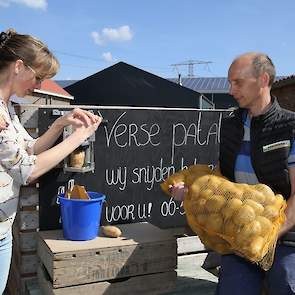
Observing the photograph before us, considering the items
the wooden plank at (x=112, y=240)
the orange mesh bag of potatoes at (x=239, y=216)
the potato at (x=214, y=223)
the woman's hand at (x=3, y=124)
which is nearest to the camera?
the woman's hand at (x=3, y=124)

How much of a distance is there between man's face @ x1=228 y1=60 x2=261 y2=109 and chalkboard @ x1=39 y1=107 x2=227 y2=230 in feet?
3.79

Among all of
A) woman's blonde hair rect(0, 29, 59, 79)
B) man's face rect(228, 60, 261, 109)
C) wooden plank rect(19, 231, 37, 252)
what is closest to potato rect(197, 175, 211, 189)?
man's face rect(228, 60, 261, 109)

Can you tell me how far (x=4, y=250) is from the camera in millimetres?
2145

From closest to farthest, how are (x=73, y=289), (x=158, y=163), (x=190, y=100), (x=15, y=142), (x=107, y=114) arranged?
(x=15, y=142) < (x=73, y=289) < (x=107, y=114) < (x=158, y=163) < (x=190, y=100)

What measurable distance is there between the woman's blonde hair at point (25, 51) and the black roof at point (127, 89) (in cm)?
2445

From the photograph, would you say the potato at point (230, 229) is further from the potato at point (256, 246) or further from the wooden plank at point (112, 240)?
the wooden plank at point (112, 240)

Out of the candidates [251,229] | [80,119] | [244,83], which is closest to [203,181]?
[251,229]

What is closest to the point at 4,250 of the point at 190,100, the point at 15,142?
the point at 15,142

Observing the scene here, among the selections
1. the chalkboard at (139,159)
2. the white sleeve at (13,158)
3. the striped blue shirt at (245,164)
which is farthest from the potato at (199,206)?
the chalkboard at (139,159)

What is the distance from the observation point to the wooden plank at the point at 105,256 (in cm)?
274

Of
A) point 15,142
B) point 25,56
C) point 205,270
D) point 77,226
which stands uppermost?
point 25,56

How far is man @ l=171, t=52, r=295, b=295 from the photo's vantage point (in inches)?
94.7

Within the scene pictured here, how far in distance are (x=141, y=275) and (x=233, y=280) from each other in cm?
79

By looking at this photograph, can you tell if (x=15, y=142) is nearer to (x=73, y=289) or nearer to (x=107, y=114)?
(x=73, y=289)
